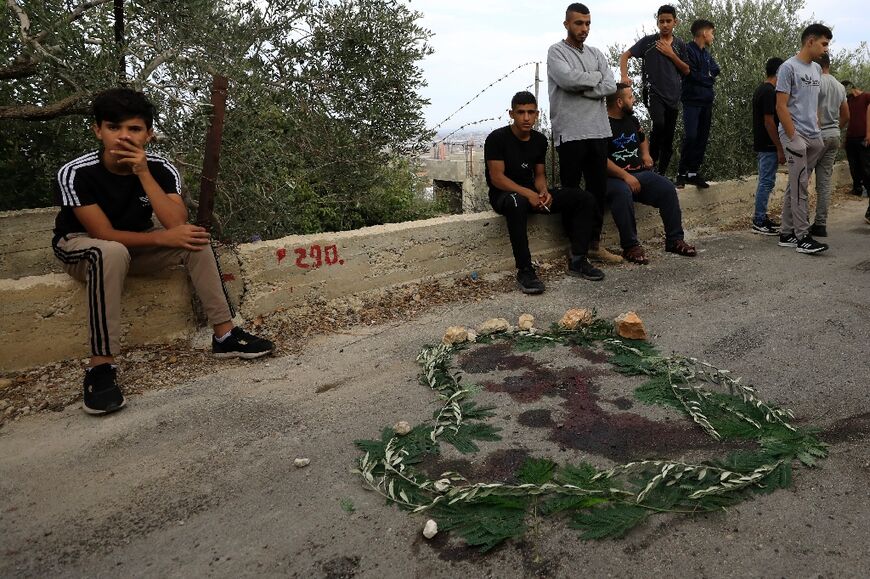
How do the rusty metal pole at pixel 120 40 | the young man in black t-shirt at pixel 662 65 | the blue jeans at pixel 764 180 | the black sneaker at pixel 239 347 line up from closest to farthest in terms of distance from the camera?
the black sneaker at pixel 239 347 < the rusty metal pole at pixel 120 40 < the young man in black t-shirt at pixel 662 65 < the blue jeans at pixel 764 180

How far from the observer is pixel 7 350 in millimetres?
3449

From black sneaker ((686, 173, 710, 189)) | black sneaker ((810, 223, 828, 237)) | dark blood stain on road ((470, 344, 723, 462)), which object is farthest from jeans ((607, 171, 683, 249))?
dark blood stain on road ((470, 344, 723, 462))

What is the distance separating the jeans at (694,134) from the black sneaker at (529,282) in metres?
2.93

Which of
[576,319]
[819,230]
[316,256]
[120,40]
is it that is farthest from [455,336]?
[819,230]

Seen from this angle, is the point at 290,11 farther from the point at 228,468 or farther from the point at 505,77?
the point at 228,468

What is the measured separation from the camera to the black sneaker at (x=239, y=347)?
371 cm

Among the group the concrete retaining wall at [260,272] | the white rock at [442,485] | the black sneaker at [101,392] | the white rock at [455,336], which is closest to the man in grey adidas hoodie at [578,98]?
the concrete retaining wall at [260,272]

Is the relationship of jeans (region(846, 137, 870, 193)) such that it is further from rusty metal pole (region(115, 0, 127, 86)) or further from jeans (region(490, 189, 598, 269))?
rusty metal pole (region(115, 0, 127, 86))

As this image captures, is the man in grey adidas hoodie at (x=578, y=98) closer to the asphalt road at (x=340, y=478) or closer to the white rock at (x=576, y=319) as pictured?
the asphalt road at (x=340, y=478)

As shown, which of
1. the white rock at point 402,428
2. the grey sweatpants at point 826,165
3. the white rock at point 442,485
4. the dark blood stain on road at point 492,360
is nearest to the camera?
the white rock at point 442,485

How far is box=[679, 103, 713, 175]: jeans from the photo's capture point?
6.52 m

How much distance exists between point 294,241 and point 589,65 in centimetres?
295

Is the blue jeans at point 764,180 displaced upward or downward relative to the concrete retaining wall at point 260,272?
upward

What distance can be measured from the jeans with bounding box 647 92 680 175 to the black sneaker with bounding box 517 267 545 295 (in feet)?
8.70
